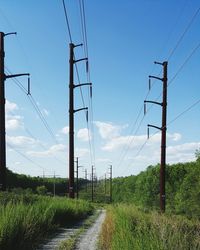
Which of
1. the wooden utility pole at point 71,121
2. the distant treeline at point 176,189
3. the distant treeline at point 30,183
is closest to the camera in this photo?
the wooden utility pole at point 71,121

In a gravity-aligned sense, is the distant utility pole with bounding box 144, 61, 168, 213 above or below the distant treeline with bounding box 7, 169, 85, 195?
above

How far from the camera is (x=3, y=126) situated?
19.7 m

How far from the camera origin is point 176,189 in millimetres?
66438

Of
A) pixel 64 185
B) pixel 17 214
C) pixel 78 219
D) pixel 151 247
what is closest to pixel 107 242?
pixel 17 214

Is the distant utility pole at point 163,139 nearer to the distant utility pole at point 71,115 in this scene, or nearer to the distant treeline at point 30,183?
the distant utility pole at point 71,115

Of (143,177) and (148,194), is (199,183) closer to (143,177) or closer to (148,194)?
(148,194)

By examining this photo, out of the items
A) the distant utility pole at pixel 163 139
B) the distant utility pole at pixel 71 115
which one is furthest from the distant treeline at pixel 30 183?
the distant utility pole at pixel 163 139

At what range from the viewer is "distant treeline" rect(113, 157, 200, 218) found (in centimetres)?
5022

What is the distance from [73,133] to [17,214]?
62.3 feet

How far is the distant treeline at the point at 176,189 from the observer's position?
165 feet

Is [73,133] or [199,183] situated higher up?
[73,133]

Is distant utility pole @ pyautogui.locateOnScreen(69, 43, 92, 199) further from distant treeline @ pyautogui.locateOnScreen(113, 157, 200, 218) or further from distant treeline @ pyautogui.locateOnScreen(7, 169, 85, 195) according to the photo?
distant treeline @ pyautogui.locateOnScreen(7, 169, 85, 195)

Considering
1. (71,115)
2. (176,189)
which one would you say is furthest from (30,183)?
(71,115)

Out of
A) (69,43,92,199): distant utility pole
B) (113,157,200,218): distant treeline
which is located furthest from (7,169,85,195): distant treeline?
(69,43,92,199): distant utility pole
